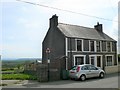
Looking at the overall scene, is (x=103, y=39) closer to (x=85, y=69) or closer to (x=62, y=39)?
(x=62, y=39)

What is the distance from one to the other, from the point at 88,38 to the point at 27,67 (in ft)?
33.7

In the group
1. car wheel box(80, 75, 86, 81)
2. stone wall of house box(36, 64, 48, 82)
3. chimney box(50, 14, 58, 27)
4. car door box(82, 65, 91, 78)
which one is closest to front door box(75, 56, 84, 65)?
car door box(82, 65, 91, 78)

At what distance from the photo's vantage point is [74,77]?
18547 millimetres

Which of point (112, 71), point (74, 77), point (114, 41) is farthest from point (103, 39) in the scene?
point (74, 77)

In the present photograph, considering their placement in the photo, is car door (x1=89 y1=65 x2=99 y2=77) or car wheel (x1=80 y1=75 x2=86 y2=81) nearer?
car wheel (x1=80 y1=75 x2=86 y2=81)

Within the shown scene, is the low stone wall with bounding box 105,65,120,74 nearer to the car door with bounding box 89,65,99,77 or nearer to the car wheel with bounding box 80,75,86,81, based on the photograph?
the car door with bounding box 89,65,99,77

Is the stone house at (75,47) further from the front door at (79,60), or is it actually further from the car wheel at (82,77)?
the car wheel at (82,77)

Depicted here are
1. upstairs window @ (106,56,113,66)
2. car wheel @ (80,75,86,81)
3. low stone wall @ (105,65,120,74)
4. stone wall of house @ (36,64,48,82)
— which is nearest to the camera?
stone wall of house @ (36,64,48,82)

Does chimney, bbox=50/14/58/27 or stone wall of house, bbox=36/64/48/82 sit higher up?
chimney, bbox=50/14/58/27

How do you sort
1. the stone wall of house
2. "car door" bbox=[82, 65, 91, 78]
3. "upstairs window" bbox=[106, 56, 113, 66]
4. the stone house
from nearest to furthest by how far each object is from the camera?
1. the stone wall of house
2. "car door" bbox=[82, 65, 91, 78]
3. the stone house
4. "upstairs window" bbox=[106, 56, 113, 66]

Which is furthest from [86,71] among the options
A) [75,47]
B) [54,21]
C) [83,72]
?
[54,21]

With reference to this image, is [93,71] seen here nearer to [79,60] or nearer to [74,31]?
[79,60]

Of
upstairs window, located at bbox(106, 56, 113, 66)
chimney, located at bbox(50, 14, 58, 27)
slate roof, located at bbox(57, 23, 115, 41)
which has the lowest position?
upstairs window, located at bbox(106, 56, 113, 66)

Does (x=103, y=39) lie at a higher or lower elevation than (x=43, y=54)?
higher
